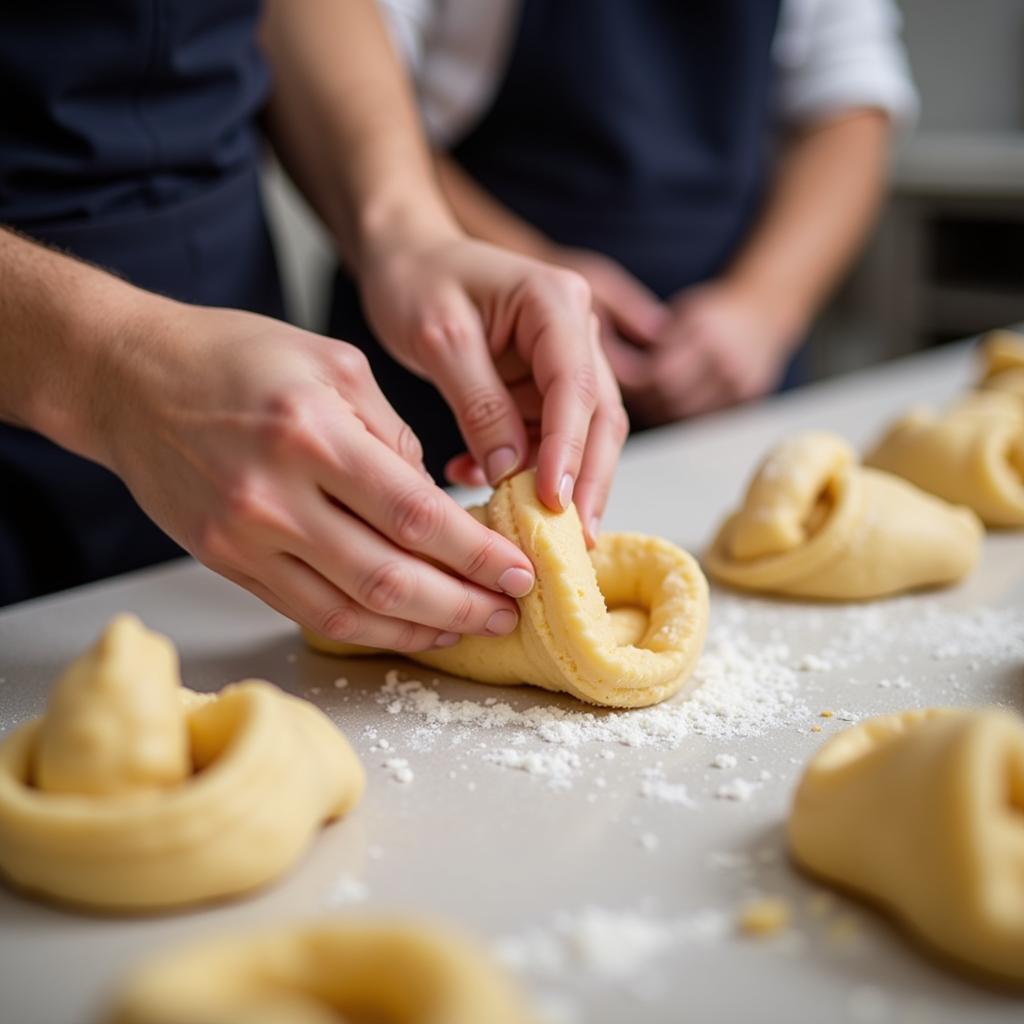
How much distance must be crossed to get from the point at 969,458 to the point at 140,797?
114 centimetres

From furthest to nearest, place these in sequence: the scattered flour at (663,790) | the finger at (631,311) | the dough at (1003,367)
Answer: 1. the finger at (631,311)
2. the dough at (1003,367)
3. the scattered flour at (663,790)

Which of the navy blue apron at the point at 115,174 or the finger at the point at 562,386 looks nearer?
the finger at the point at 562,386

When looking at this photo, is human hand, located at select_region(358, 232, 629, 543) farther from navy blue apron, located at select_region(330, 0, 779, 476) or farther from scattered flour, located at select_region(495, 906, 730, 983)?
navy blue apron, located at select_region(330, 0, 779, 476)

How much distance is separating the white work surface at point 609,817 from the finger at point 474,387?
0.24m

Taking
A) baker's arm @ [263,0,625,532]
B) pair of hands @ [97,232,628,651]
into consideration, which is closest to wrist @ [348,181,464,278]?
baker's arm @ [263,0,625,532]

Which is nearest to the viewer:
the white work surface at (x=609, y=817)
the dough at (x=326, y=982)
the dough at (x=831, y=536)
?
the dough at (x=326, y=982)

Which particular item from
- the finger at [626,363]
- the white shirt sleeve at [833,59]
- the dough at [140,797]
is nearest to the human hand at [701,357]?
the finger at [626,363]

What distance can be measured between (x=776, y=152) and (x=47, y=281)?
1.88 metres

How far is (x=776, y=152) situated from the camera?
2537 millimetres

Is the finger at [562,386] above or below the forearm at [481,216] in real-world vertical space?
above

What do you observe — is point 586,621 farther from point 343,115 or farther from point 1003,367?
point 1003,367

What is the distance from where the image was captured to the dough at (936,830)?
0.72 m

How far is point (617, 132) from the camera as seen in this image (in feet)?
6.88

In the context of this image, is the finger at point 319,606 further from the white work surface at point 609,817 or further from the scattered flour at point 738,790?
the scattered flour at point 738,790
